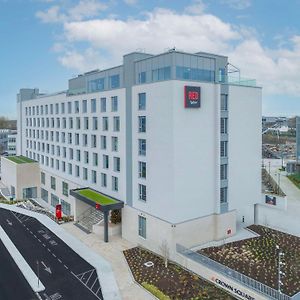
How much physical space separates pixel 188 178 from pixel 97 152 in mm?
15801

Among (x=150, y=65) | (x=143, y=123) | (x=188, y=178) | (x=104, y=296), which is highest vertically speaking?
(x=150, y=65)

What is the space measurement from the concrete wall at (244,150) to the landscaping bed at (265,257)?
13.2 ft

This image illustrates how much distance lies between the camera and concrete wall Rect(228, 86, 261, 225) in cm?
4019

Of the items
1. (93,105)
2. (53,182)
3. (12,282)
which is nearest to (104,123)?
(93,105)

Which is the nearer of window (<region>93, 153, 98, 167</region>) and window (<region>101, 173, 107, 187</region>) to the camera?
window (<region>101, 173, 107, 187</region>)

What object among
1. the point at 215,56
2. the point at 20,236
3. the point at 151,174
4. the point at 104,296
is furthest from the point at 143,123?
the point at 20,236

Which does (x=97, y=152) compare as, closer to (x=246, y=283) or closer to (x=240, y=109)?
(x=240, y=109)

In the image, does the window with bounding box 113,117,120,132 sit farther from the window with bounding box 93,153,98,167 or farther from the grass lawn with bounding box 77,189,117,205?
the grass lawn with bounding box 77,189,117,205

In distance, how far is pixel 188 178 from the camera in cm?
3631

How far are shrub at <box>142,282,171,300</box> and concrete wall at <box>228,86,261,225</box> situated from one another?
14.6m

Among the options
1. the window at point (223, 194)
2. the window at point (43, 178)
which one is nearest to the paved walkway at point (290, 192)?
the window at point (223, 194)

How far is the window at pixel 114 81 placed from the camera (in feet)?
140

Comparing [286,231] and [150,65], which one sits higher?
[150,65]

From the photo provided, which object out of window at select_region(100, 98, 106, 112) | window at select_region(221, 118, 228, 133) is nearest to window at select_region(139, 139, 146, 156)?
window at select_region(221, 118, 228, 133)
